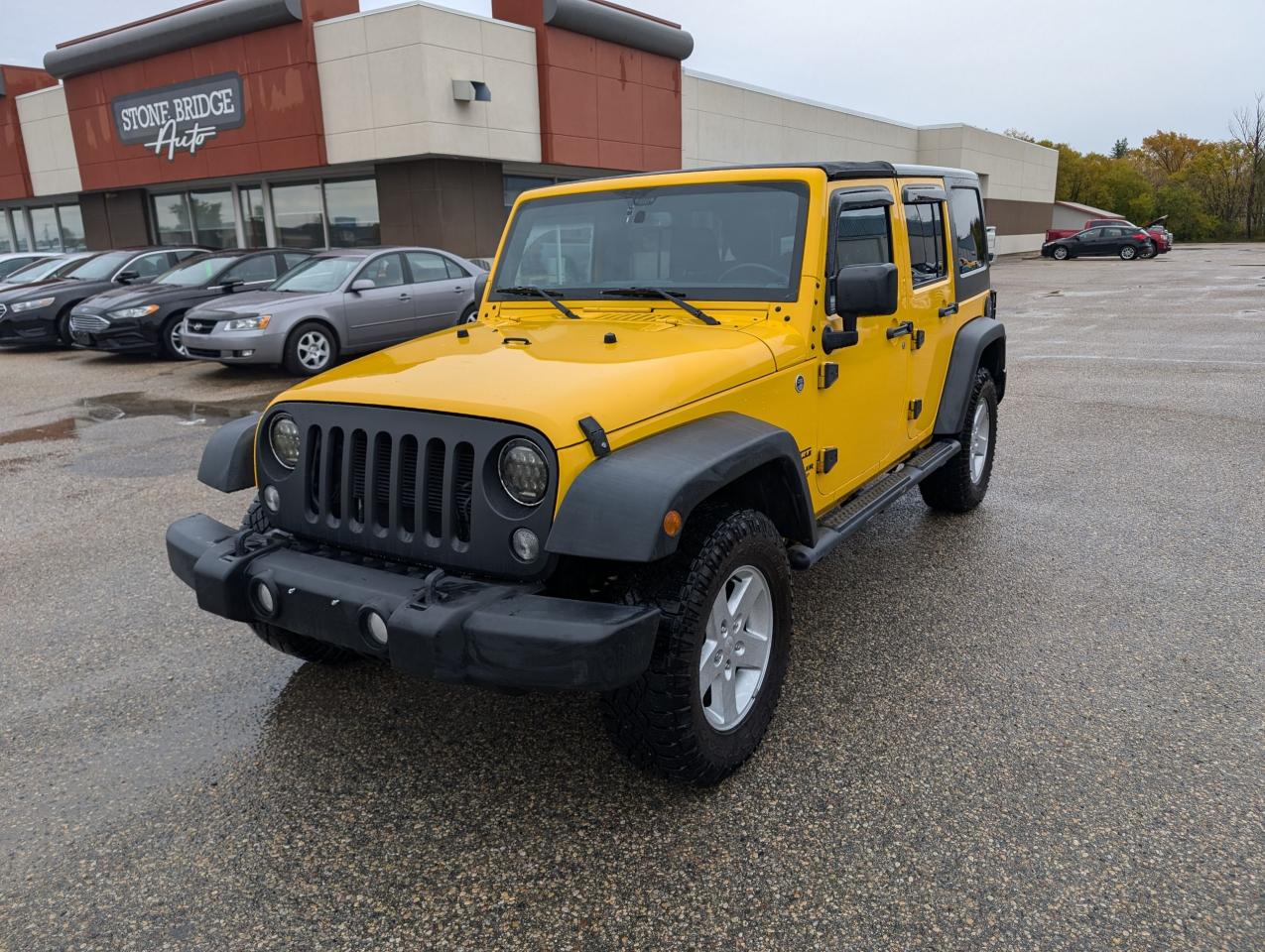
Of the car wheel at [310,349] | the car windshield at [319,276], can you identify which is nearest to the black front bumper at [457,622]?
the car wheel at [310,349]

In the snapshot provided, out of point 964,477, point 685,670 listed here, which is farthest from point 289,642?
point 964,477

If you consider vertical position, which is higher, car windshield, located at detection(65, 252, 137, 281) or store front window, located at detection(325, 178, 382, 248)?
store front window, located at detection(325, 178, 382, 248)

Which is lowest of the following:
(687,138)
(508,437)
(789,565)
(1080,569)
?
(1080,569)

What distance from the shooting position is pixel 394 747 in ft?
10.5

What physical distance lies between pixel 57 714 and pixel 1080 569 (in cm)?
473

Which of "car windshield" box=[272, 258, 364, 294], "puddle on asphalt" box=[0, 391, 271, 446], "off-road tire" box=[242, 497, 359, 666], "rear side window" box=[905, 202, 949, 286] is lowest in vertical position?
"puddle on asphalt" box=[0, 391, 271, 446]

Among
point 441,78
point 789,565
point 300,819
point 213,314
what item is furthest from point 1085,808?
point 441,78

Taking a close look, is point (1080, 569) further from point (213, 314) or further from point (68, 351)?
point (68, 351)

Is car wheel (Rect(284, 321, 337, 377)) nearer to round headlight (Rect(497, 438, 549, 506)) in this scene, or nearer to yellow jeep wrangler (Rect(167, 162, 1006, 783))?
yellow jeep wrangler (Rect(167, 162, 1006, 783))

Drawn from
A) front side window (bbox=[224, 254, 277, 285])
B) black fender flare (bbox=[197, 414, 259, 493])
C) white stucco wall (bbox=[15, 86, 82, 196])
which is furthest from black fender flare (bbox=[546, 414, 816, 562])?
white stucco wall (bbox=[15, 86, 82, 196])

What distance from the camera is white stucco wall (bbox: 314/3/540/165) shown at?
679 inches

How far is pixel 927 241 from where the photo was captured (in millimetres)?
4762

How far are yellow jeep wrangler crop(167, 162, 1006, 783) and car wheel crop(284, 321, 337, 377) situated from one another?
7.33 metres

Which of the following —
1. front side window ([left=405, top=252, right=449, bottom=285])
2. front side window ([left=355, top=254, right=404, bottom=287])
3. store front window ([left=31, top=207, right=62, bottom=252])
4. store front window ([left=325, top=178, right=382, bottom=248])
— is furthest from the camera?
store front window ([left=31, top=207, right=62, bottom=252])
